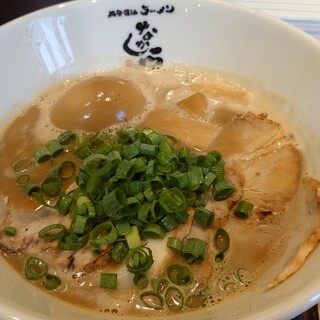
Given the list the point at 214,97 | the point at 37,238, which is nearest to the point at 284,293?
the point at 37,238

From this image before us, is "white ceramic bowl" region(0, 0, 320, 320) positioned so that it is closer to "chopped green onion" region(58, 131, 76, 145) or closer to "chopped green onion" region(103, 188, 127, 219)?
"chopped green onion" region(58, 131, 76, 145)

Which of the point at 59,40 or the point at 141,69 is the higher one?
the point at 59,40

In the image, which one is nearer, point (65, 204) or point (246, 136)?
point (65, 204)

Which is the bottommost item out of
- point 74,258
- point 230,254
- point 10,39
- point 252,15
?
point 230,254

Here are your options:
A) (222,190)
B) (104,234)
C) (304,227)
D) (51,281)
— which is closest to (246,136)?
(222,190)

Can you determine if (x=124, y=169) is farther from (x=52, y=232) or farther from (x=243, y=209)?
(x=243, y=209)

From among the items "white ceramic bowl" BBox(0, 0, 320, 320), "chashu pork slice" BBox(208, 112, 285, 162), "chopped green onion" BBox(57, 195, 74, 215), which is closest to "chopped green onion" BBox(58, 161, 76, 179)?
"chopped green onion" BBox(57, 195, 74, 215)

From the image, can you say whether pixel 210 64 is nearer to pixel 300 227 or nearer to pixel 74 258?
pixel 300 227
